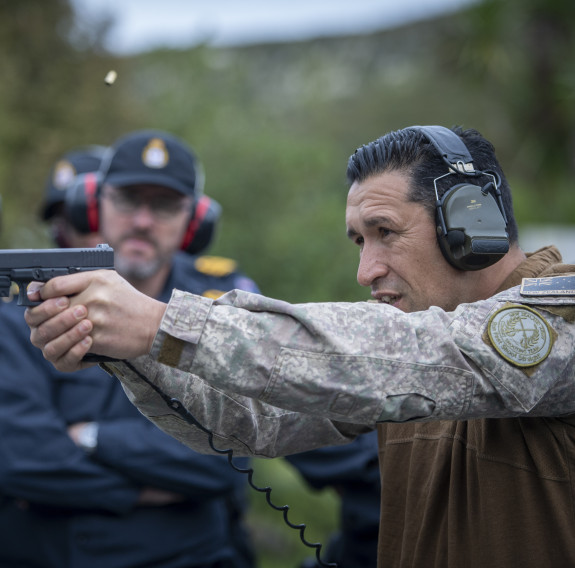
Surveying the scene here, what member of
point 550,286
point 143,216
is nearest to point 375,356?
point 550,286

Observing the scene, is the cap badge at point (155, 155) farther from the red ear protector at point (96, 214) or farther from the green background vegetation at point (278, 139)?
the green background vegetation at point (278, 139)

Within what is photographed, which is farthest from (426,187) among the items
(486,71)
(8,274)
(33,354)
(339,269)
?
(486,71)

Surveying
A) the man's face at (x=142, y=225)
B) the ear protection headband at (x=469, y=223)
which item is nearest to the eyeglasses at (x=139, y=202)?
the man's face at (x=142, y=225)

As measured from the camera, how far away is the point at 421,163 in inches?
102

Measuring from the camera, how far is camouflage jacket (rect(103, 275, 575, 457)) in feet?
6.34

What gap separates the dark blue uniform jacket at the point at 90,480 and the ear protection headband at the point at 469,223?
1931mm

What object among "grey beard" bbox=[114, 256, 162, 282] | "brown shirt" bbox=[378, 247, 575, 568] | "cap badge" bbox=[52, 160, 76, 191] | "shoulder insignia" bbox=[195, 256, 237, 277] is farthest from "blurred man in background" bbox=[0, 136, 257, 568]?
"cap badge" bbox=[52, 160, 76, 191]

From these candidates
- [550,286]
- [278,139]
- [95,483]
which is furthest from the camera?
[278,139]

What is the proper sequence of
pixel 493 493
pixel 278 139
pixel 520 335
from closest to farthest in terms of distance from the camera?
1. pixel 520 335
2. pixel 493 493
3. pixel 278 139

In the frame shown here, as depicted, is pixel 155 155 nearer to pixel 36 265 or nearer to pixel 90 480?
pixel 90 480

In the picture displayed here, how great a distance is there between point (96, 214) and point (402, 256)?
2875 mm

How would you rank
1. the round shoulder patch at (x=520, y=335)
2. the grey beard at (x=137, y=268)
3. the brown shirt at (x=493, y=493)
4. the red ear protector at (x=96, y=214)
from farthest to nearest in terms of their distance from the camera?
the red ear protector at (x=96, y=214) < the grey beard at (x=137, y=268) < the brown shirt at (x=493, y=493) < the round shoulder patch at (x=520, y=335)

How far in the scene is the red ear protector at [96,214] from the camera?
492 centimetres

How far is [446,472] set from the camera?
2562mm
